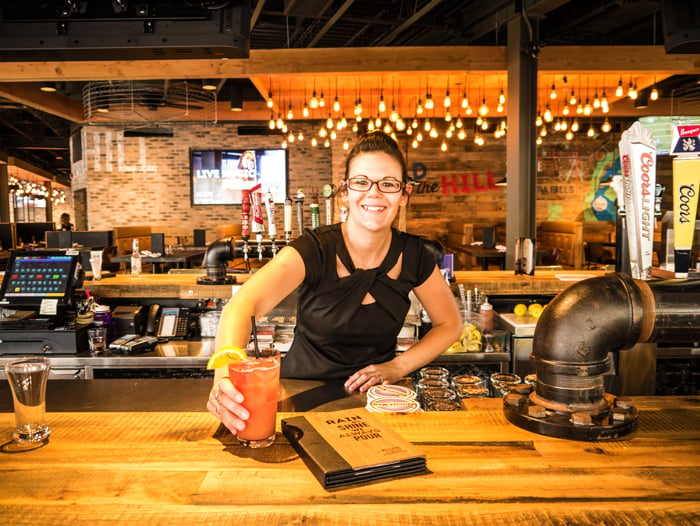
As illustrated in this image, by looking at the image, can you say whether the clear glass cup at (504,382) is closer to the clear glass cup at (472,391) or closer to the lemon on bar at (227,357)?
the clear glass cup at (472,391)

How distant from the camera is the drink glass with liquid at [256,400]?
1095mm

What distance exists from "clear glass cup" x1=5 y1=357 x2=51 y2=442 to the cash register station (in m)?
1.90

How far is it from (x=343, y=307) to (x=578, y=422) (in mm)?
971

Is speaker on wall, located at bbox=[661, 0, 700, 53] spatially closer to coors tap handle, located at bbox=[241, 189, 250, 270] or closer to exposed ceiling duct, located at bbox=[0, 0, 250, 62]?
exposed ceiling duct, located at bbox=[0, 0, 250, 62]

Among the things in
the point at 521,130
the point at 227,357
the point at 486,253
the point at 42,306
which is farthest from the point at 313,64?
the point at 227,357

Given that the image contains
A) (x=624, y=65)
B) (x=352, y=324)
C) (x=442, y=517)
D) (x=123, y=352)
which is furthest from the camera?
(x=624, y=65)

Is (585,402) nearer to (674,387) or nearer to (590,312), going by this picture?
(590,312)

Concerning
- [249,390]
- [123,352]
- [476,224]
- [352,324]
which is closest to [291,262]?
[352,324]

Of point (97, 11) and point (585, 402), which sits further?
point (97, 11)

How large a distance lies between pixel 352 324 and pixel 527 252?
202cm

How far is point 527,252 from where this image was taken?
11.8ft

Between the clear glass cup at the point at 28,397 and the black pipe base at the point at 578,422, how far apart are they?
971 millimetres

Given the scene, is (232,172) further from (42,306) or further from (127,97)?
(42,306)

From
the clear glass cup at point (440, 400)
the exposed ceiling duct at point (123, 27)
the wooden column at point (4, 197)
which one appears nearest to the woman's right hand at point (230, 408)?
the clear glass cup at point (440, 400)
